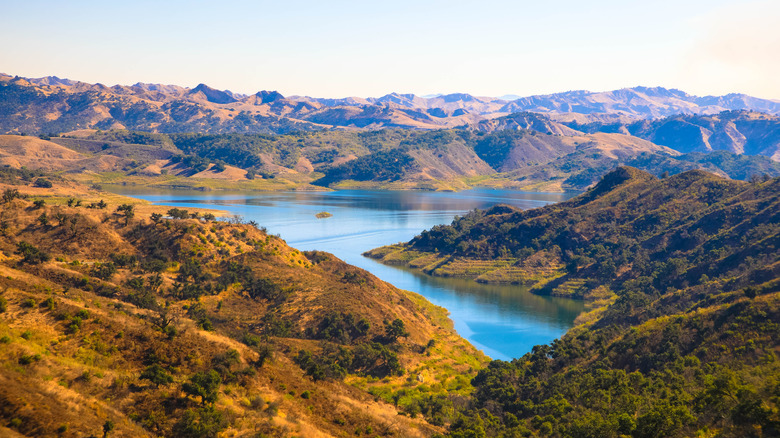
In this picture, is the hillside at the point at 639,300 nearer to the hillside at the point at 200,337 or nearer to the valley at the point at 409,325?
the valley at the point at 409,325

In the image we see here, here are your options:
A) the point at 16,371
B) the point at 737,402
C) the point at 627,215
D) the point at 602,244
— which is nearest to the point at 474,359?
the point at 737,402

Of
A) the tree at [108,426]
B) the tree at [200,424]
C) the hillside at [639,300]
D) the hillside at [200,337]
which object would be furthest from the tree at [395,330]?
the tree at [108,426]

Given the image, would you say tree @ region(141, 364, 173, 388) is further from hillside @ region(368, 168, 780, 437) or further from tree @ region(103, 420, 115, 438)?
hillside @ region(368, 168, 780, 437)

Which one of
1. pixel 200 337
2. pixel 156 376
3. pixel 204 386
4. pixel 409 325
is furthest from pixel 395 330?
pixel 156 376

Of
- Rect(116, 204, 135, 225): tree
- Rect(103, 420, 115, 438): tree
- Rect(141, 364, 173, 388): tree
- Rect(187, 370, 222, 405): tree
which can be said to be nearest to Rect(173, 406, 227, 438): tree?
Rect(187, 370, 222, 405): tree

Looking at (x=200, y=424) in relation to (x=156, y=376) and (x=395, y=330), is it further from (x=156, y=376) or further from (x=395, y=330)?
(x=395, y=330)

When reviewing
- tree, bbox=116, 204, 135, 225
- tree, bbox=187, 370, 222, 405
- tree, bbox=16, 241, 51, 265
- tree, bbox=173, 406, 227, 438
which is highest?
Answer: tree, bbox=116, 204, 135, 225

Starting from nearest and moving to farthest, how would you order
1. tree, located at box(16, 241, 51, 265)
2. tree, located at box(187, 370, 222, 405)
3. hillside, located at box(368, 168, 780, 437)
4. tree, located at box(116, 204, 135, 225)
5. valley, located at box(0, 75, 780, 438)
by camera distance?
tree, located at box(187, 370, 222, 405) < valley, located at box(0, 75, 780, 438) < hillside, located at box(368, 168, 780, 437) < tree, located at box(16, 241, 51, 265) < tree, located at box(116, 204, 135, 225)
